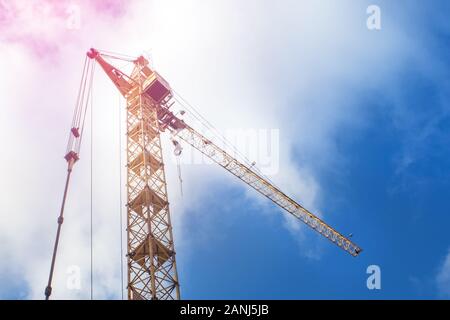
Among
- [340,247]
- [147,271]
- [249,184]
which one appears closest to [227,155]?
[249,184]

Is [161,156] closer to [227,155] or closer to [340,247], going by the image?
[227,155]

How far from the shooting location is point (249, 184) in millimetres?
48031

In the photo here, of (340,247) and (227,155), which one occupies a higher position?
(227,155)

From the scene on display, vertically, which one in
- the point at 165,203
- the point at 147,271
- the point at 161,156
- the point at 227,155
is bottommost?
the point at 147,271
